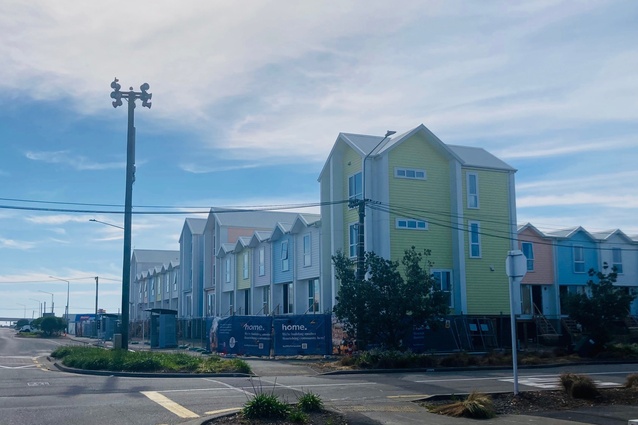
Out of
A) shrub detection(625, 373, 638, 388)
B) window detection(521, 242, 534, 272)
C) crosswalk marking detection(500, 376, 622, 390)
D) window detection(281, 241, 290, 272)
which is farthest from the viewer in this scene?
window detection(281, 241, 290, 272)

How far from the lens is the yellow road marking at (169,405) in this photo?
1333cm

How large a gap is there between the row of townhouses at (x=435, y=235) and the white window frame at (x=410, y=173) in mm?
62

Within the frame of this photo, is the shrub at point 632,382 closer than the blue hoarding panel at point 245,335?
Yes

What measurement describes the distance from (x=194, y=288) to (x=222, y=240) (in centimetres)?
845

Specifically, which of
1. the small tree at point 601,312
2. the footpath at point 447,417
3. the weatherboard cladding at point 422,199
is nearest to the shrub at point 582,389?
the footpath at point 447,417

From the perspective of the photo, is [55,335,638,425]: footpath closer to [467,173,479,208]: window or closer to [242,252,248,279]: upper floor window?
[467,173,479,208]: window

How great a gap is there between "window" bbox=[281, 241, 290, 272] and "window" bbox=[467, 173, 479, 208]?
1182 cm

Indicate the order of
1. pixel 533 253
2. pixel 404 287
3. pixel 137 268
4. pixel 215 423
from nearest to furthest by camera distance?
pixel 215 423 → pixel 404 287 → pixel 533 253 → pixel 137 268

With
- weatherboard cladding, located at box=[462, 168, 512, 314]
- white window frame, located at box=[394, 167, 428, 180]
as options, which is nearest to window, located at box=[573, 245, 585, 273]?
weatherboard cladding, located at box=[462, 168, 512, 314]

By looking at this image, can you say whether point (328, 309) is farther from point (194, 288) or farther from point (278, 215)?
point (194, 288)

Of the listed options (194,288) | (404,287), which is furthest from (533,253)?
(194,288)

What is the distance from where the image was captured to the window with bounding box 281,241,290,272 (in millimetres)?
45206

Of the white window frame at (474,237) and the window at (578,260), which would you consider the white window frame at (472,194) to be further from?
the window at (578,260)

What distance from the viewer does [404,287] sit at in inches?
1112
